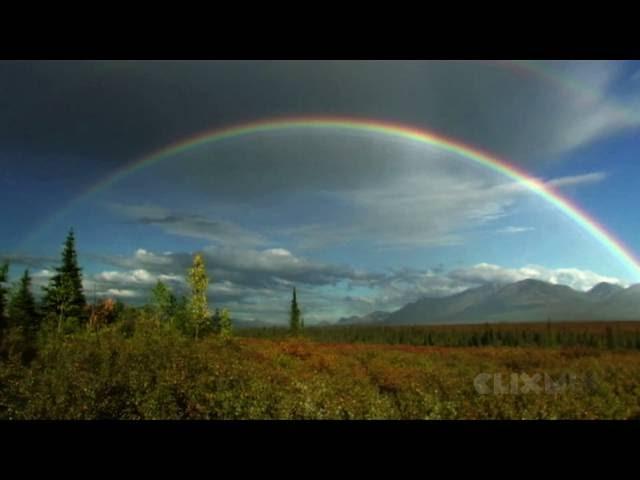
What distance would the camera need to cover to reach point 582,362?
27.2 ft

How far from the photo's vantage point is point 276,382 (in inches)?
305

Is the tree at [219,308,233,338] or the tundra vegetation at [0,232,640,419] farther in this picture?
the tree at [219,308,233,338]

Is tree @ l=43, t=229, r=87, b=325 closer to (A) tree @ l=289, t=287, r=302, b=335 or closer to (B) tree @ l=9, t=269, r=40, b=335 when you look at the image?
(B) tree @ l=9, t=269, r=40, b=335

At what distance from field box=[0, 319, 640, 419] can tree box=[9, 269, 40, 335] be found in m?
0.43

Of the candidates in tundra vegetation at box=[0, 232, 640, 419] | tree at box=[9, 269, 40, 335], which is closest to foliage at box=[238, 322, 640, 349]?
tundra vegetation at box=[0, 232, 640, 419]

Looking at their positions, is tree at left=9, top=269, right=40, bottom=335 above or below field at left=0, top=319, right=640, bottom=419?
above

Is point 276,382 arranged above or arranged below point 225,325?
below

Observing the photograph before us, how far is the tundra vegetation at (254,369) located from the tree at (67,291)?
0.02 meters

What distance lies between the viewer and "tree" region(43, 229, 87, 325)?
8.60 metres

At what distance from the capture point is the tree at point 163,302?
8656 mm

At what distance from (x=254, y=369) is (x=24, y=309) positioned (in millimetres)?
3645

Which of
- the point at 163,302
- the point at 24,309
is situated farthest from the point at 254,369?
the point at 24,309

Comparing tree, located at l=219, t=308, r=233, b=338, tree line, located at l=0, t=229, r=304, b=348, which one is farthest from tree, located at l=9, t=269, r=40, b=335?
tree, located at l=219, t=308, r=233, b=338

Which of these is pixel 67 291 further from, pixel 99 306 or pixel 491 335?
pixel 491 335
